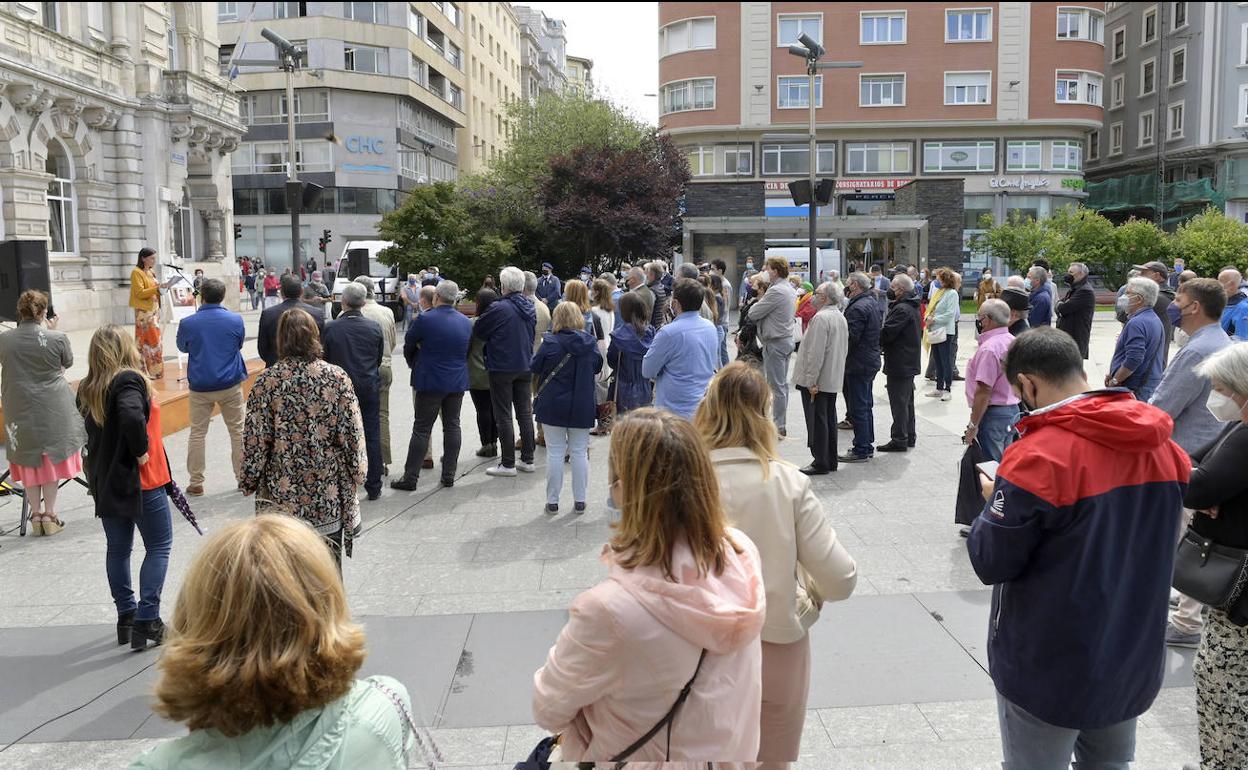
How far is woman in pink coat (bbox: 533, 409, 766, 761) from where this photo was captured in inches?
84.1

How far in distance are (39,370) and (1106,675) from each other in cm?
724

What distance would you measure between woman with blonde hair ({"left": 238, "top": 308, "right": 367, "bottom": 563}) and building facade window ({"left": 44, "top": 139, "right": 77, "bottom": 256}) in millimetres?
22952

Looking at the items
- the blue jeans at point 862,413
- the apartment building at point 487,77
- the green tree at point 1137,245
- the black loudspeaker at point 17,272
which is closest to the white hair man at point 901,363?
the blue jeans at point 862,413

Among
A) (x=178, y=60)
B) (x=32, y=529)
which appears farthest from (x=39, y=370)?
(x=178, y=60)

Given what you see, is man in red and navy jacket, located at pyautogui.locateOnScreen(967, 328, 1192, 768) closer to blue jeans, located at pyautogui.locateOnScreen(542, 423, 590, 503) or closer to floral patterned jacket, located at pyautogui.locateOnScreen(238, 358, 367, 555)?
floral patterned jacket, located at pyautogui.locateOnScreen(238, 358, 367, 555)

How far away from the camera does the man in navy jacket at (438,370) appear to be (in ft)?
27.9

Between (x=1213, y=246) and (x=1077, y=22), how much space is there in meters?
20.5

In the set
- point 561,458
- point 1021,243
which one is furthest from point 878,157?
point 561,458

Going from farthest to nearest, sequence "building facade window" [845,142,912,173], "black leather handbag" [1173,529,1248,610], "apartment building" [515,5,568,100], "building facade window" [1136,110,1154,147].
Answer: "apartment building" [515,5,568,100]
"building facade window" [1136,110,1154,147]
"building facade window" [845,142,912,173]
"black leather handbag" [1173,529,1248,610]

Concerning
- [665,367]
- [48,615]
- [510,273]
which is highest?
[510,273]

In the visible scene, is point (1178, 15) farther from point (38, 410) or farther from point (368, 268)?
point (38, 410)

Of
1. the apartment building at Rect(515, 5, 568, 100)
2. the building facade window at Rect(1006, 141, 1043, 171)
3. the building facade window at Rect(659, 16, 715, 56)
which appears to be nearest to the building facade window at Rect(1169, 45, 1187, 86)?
the building facade window at Rect(1006, 141, 1043, 171)

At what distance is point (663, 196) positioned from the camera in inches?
1284

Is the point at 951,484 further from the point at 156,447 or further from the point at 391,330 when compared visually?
the point at 156,447
